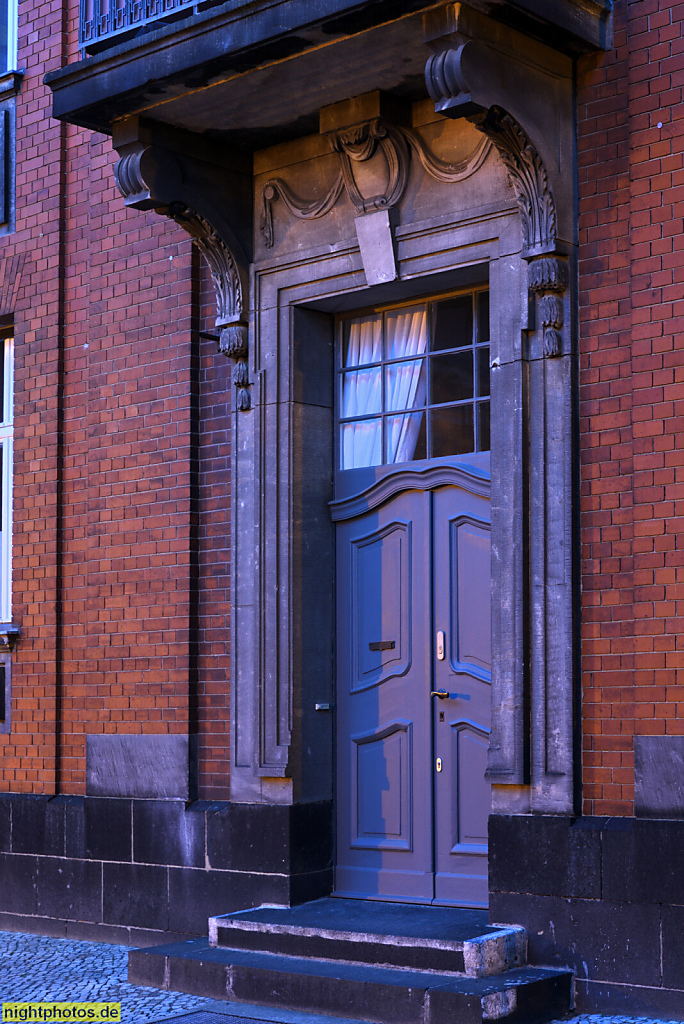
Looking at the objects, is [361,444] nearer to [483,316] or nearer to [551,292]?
[483,316]

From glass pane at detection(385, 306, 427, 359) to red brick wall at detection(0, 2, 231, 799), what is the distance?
1.08 meters

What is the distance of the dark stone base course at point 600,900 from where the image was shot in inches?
235

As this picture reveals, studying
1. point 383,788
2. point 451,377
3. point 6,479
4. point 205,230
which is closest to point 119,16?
point 205,230

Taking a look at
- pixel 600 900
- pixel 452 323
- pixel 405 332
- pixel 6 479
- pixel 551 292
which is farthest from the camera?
pixel 6 479

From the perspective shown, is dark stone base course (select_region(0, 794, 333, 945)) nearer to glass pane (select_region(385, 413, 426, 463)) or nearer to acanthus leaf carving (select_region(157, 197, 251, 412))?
glass pane (select_region(385, 413, 426, 463))

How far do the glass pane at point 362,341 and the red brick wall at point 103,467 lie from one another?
0.78 meters

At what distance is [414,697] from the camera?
24.7ft

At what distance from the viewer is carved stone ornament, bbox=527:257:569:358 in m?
6.66

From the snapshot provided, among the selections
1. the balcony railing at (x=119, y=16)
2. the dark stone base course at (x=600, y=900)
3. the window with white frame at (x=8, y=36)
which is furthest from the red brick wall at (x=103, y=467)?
the dark stone base course at (x=600, y=900)

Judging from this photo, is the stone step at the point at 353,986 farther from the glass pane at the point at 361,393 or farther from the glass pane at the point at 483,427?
the glass pane at the point at 361,393

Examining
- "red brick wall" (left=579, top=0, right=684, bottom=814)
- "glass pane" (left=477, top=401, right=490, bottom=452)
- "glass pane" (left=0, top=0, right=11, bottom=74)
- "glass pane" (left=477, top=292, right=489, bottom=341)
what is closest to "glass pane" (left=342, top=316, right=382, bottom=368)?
"glass pane" (left=477, top=292, right=489, bottom=341)

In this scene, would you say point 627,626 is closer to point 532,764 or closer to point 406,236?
point 532,764

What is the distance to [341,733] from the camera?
26.0 feet

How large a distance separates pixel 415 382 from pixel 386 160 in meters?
1.24
